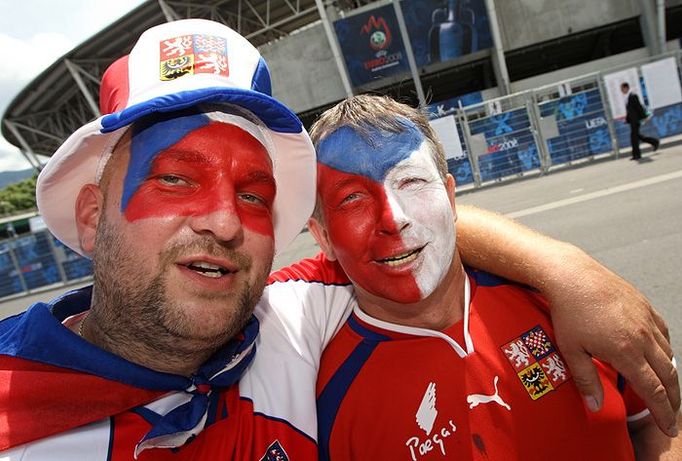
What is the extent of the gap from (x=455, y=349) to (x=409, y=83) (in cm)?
1907

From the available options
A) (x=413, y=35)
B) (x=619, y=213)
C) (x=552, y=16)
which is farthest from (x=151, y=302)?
(x=552, y=16)

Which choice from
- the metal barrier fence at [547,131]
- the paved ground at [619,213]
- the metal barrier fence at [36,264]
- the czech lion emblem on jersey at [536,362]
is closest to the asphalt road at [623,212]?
the paved ground at [619,213]

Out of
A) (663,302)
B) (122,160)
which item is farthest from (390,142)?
(663,302)

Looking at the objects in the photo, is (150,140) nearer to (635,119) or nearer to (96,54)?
(635,119)

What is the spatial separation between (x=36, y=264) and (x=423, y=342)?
59.7 feet

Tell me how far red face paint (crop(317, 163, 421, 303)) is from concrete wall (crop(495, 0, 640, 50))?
69.1ft

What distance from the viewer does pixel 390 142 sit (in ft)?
5.52

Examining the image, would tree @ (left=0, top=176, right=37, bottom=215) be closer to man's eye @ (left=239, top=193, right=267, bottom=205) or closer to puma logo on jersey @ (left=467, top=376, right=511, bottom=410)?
man's eye @ (left=239, top=193, right=267, bottom=205)

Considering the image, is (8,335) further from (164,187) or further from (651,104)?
(651,104)

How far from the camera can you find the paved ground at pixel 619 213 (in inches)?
152

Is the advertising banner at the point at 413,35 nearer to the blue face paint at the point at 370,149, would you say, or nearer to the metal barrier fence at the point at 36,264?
the metal barrier fence at the point at 36,264

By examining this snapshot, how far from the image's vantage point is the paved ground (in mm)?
3852

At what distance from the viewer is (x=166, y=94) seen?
1.30 meters

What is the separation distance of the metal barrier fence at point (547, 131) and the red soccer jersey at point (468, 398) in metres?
10.5
